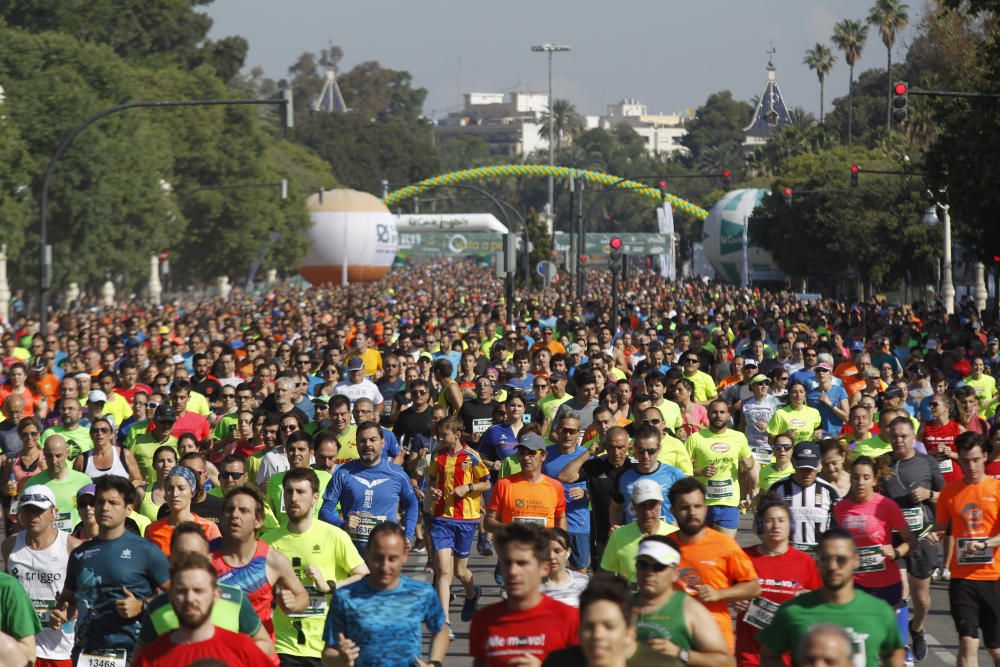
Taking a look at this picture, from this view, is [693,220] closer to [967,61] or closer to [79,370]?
[967,61]

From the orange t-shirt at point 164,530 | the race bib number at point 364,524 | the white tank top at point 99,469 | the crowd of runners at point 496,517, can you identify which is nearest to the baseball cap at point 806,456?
the crowd of runners at point 496,517

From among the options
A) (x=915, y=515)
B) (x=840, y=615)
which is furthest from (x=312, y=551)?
(x=915, y=515)

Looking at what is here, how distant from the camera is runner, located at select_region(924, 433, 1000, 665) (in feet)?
34.2

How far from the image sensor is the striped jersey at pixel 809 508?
10.5 meters

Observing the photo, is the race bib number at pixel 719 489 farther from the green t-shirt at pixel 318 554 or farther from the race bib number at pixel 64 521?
the green t-shirt at pixel 318 554

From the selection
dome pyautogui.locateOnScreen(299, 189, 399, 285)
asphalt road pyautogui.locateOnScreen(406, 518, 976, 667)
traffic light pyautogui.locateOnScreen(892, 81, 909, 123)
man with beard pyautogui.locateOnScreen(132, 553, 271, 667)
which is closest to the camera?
man with beard pyautogui.locateOnScreen(132, 553, 271, 667)

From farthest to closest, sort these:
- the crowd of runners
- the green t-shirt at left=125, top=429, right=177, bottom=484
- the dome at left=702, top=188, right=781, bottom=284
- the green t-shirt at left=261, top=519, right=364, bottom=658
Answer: the dome at left=702, top=188, right=781, bottom=284 < the green t-shirt at left=125, top=429, right=177, bottom=484 < the green t-shirt at left=261, top=519, right=364, bottom=658 < the crowd of runners

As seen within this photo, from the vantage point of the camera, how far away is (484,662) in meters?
6.80

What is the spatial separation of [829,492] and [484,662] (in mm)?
4292

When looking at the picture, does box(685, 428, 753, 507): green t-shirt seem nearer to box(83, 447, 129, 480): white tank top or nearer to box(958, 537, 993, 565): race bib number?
box(958, 537, 993, 565): race bib number

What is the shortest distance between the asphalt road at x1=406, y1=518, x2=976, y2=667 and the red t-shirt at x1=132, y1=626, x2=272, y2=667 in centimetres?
452

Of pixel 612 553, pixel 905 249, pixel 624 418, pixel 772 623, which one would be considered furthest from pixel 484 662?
pixel 905 249

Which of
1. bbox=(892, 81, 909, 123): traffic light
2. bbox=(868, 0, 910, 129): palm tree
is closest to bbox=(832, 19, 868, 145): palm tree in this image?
bbox=(868, 0, 910, 129): palm tree

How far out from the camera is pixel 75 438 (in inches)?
548
